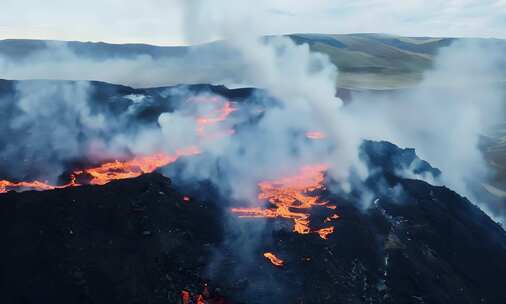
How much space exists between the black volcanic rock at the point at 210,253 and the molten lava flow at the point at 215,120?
1173 centimetres

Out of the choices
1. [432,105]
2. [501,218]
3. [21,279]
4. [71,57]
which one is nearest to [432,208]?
[501,218]

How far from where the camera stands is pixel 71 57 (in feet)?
485

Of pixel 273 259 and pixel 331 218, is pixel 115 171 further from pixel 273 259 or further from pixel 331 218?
pixel 331 218

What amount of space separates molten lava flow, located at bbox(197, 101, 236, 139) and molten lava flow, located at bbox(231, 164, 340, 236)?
9.50 meters

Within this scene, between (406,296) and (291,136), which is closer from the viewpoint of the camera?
(406,296)

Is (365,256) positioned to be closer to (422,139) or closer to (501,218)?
(501,218)

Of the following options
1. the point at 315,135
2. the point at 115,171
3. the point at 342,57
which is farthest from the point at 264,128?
the point at 342,57

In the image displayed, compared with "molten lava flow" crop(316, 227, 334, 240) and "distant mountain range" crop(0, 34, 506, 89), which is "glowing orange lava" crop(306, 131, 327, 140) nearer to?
"molten lava flow" crop(316, 227, 334, 240)

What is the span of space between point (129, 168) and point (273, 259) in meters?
15.9

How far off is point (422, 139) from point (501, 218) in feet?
117

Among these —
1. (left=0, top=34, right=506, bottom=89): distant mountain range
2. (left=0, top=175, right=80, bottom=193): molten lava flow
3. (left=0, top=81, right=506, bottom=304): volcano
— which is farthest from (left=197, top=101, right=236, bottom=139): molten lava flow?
(left=0, top=34, right=506, bottom=89): distant mountain range

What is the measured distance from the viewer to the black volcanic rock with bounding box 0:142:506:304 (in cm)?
2883

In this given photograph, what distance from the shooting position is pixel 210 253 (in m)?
32.7

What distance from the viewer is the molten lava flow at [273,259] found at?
106 feet
